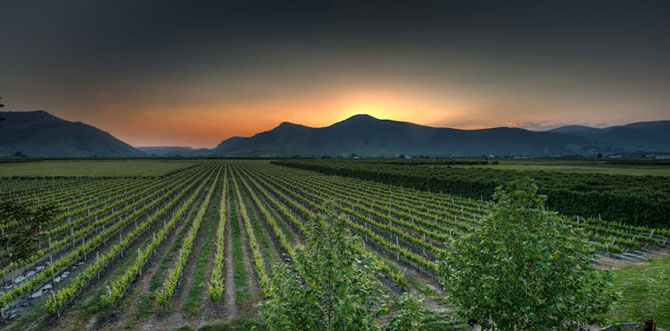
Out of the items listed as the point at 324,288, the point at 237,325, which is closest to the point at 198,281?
the point at 237,325

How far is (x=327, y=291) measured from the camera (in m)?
4.98

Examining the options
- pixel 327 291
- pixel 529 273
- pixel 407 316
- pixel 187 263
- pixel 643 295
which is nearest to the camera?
pixel 407 316

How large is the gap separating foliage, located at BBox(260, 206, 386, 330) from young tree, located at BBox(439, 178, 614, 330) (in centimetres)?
221

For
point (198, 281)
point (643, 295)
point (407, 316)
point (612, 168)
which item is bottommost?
point (198, 281)

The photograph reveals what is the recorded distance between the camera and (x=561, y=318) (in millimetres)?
5348

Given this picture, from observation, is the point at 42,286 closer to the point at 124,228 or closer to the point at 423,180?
the point at 124,228

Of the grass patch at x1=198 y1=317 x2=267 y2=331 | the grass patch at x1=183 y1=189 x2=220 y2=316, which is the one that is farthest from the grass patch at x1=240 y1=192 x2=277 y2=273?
the grass patch at x1=198 y1=317 x2=267 y2=331

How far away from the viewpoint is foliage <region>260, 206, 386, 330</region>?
4.56 metres

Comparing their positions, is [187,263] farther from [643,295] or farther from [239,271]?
[643,295]

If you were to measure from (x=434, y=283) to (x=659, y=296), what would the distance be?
702 cm

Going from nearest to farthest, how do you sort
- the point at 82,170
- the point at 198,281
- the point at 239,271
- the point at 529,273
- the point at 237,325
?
1. the point at 529,273
2. the point at 237,325
3. the point at 198,281
4. the point at 239,271
5. the point at 82,170

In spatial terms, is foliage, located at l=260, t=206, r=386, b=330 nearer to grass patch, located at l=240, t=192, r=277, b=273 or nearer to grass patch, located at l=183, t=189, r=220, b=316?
grass patch, located at l=183, t=189, r=220, b=316

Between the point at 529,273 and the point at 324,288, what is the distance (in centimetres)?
379

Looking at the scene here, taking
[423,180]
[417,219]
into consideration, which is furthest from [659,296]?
[423,180]
